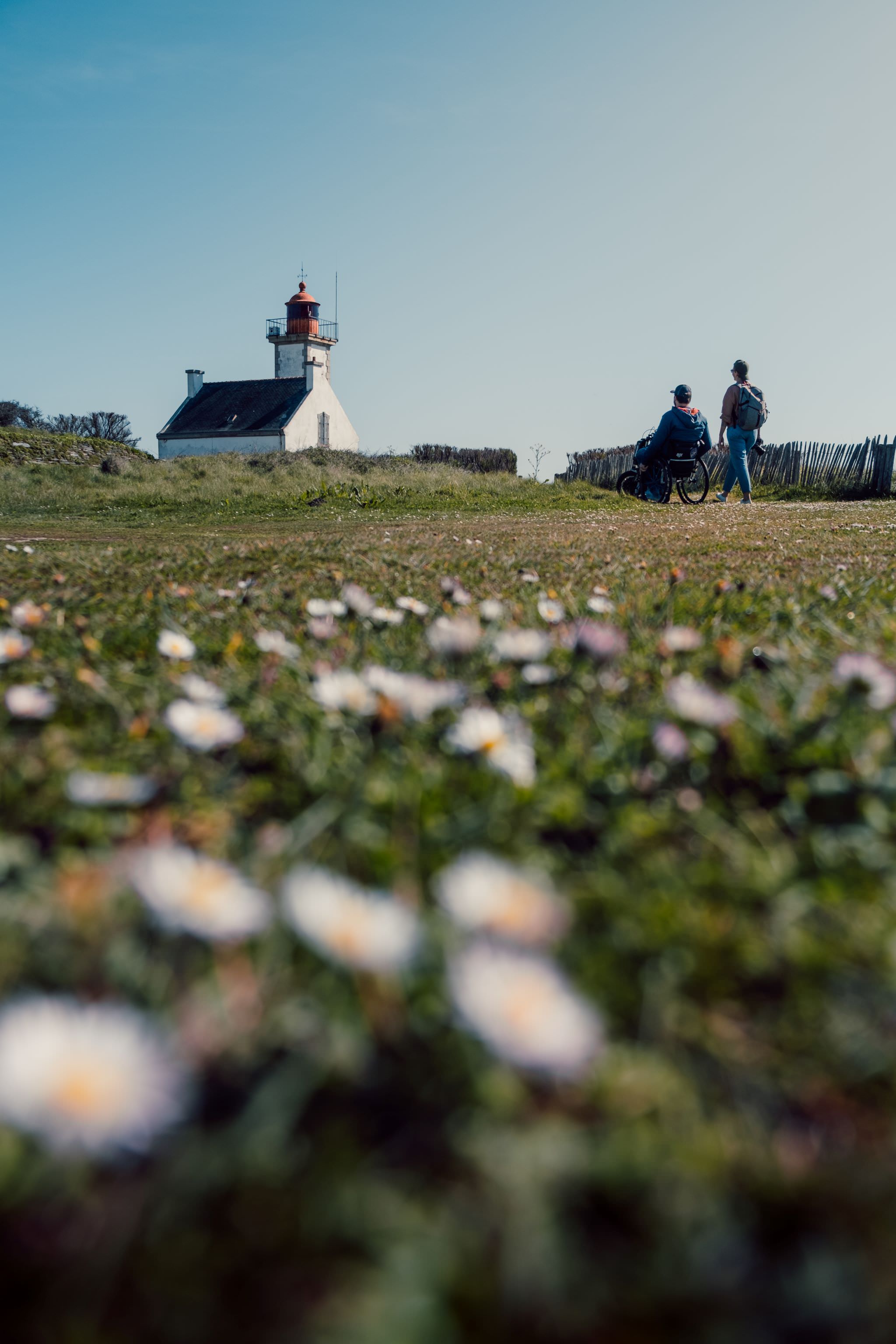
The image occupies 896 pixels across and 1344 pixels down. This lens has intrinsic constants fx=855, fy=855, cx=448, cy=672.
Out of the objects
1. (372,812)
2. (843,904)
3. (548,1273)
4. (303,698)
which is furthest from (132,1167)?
(303,698)

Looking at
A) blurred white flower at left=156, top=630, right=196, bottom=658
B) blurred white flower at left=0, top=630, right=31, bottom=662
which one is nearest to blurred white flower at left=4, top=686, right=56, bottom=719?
blurred white flower at left=0, top=630, right=31, bottom=662

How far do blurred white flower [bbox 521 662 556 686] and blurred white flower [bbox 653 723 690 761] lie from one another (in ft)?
1.19

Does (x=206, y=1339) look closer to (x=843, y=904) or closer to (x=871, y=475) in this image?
(x=843, y=904)

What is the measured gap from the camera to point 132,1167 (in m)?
0.54

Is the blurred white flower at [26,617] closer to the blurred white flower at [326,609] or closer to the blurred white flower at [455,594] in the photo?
the blurred white flower at [326,609]

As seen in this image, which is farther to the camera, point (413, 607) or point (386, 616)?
point (413, 607)

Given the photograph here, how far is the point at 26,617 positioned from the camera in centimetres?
213

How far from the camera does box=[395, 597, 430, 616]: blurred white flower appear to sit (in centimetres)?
229

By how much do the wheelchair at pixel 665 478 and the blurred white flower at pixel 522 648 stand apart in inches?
451

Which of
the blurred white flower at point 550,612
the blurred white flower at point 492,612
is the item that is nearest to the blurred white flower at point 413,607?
the blurred white flower at point 492,612

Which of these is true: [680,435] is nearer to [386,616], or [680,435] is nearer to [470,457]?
[386,616]

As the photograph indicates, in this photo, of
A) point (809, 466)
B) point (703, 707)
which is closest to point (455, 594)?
point (703, 707)

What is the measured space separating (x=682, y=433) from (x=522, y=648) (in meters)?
11.3

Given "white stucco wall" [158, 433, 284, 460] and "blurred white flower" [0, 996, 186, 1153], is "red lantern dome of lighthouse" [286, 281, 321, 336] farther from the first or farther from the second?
"blurred white flower" [0, 996, 186, 1153]
